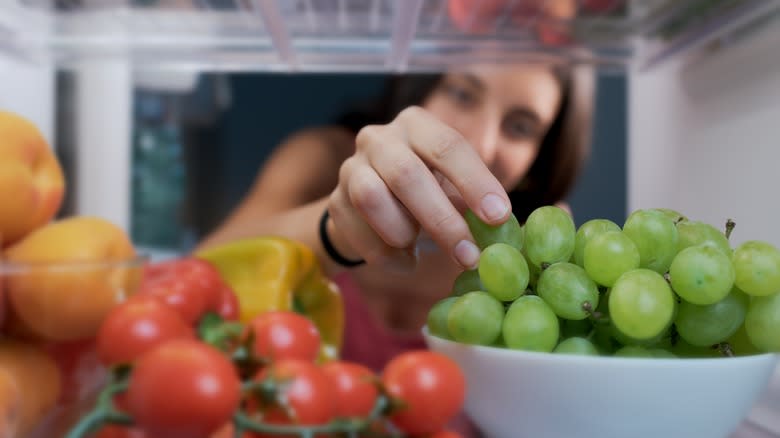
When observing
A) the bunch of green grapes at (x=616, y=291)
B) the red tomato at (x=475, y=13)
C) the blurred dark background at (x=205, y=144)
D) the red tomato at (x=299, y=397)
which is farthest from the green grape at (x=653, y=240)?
the blurred dark background at (x=205, y=144)

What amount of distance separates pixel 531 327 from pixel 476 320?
1.1 inches

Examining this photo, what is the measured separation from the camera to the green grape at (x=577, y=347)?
0.33 m

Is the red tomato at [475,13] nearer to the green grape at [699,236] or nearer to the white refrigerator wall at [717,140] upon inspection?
the white refrigerator wall at [717,140]

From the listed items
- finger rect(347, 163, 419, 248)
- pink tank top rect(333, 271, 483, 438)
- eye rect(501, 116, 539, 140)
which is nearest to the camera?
finger rect(347, 163, 419, 248)

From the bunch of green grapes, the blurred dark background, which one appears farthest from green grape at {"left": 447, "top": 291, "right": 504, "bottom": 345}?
the blurred dark background

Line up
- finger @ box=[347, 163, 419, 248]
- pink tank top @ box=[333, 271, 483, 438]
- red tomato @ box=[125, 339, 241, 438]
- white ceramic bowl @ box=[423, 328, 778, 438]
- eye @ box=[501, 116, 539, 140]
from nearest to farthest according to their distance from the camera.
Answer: red tomato @ box=[125, 339, 241, 438], white ceramic bowl @ box=[423, 328, 778, 438], finger @ box=[347, 163, 419, 248], eye @ box=[501, 116, 539, 140], pink tank top @ box=[333, 271, 483, 438]

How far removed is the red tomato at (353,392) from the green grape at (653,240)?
0.61 feet

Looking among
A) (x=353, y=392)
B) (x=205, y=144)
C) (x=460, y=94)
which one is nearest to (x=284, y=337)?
(x=353, y=392)

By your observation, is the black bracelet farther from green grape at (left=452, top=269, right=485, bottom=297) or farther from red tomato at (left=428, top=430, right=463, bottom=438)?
red tomato at (left=428, top=430, right=463, bottom=438)

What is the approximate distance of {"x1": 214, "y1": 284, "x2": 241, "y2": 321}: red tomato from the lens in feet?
1.59

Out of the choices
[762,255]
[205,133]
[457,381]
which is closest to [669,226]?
[762,255]

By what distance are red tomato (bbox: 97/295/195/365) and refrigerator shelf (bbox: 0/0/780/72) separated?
49 cm

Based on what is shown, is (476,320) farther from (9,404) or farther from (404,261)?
(9,404)

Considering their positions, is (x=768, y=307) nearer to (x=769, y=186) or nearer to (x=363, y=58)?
(x=769, y=186)
